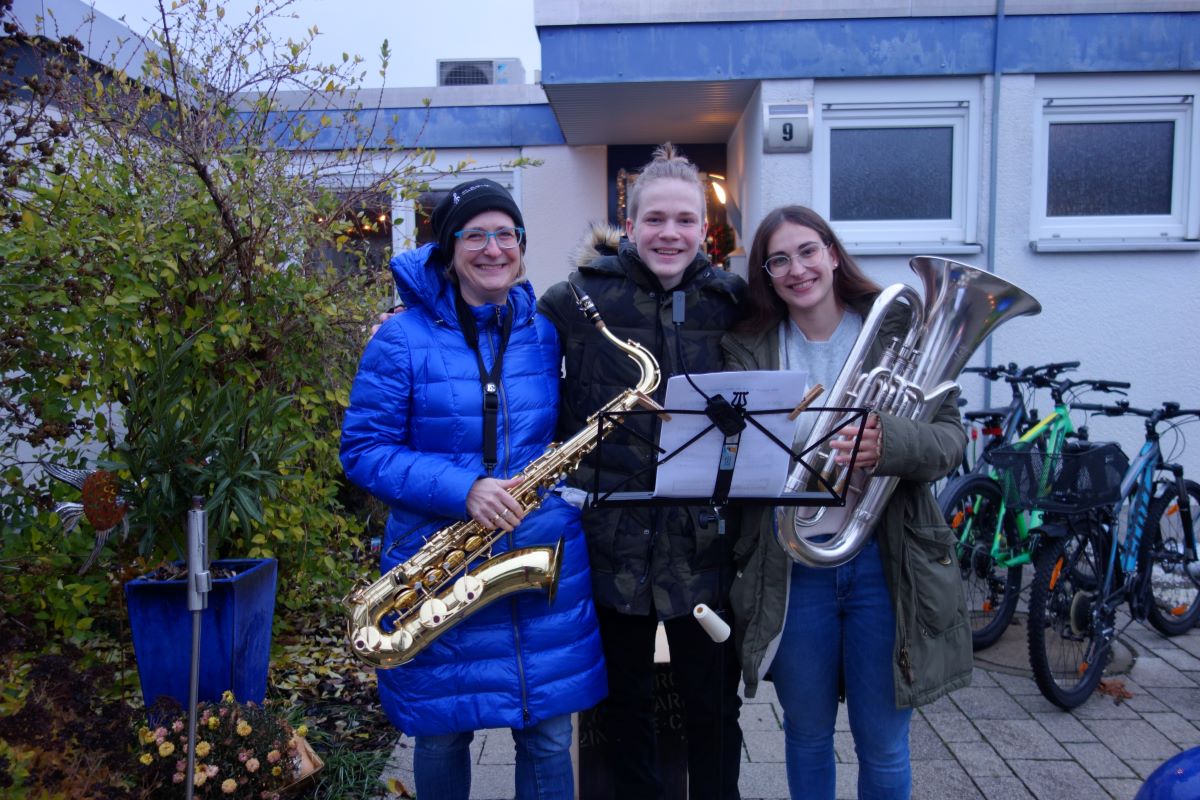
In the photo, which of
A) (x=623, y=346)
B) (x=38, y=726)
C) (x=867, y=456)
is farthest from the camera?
(x=623, y=346)

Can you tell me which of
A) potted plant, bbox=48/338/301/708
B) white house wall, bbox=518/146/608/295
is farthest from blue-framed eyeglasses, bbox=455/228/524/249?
white house wall, bbox=518/146/608/295

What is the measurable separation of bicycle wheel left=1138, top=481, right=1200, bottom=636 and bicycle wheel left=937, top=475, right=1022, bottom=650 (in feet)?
2.38

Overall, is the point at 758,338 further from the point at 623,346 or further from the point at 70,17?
the point at 70,17

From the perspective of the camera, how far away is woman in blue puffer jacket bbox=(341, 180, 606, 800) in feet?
8.02

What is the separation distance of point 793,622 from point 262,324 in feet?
9.33

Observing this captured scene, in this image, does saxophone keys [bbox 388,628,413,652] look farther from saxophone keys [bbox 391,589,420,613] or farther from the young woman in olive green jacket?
the young woman in olive green jacket

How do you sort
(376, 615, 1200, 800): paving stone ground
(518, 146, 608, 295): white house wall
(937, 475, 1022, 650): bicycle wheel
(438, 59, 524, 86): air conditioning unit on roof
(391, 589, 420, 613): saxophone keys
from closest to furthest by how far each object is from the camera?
1. (391, 589, 420, 613): saxophone keys
2. (376, 615, 1200, 800): paving stone ground
3. (937, 475, 1022, 650): bicycle wheel
4. (518, 146, 608, 295): white house wall
5. (438, 59, 524, 86): air conditioning unit on roof

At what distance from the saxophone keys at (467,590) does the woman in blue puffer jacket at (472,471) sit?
9 cm

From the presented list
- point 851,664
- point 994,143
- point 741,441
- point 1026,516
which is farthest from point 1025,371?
point 741,441

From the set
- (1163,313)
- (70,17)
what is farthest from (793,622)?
(70,17)

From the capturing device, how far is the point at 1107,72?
5.96 m

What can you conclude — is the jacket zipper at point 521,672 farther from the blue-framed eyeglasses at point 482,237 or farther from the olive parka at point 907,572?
the blue-framed eyeglasses at point 482,237

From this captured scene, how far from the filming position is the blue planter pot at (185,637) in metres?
3.13

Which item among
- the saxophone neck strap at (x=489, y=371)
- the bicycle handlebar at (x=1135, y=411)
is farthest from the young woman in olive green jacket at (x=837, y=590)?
the bicycle handlebar at (x=1135, y=411)
